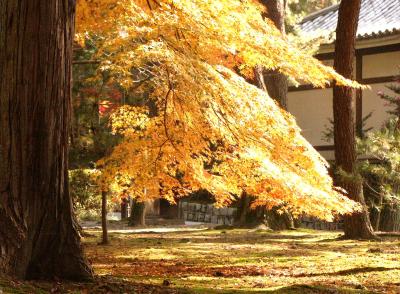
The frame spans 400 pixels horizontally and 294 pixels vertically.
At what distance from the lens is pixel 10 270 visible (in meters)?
5.36

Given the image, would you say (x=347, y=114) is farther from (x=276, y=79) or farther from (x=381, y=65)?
(x=381, y=65)

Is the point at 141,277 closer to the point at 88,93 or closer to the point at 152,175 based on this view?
the point at 152,175

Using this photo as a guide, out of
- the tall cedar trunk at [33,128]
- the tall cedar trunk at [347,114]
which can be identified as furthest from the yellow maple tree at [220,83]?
the tall cedar trunk at [347,114]

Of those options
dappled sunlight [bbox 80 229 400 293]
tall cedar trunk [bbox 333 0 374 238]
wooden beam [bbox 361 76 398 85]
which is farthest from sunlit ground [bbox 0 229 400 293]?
wooden beam [bbox 361 76 398 85]

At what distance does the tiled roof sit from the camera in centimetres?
1805

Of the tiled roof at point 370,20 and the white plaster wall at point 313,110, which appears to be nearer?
the tiled roof at point 370,20

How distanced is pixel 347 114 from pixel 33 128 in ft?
30.4

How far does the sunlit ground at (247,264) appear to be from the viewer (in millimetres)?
7066

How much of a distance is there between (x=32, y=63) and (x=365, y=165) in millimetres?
9738

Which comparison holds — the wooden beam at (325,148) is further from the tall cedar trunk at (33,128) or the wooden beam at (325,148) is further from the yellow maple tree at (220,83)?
the tall cedar trunk at (33,128)

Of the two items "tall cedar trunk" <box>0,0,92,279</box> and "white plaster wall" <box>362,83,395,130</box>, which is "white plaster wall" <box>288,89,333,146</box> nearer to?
"white plaster wall" <box>362,83,395,130</box>

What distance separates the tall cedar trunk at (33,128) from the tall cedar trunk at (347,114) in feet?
29.2

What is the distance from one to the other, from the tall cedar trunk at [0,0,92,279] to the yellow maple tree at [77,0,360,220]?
8.10 ft

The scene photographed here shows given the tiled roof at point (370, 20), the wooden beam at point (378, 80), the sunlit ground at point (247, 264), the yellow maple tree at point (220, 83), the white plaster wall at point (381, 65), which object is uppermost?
the tiled roof at point (370, 20)
